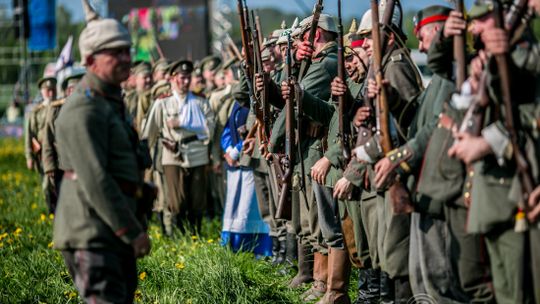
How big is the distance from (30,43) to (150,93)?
1420 centimetres

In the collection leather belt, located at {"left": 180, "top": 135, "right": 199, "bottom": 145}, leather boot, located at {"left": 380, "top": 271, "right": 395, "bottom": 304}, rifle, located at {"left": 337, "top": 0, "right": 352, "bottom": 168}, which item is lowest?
leather boot, located at {"left": 380, "top": 271, "right": 395, "bottom": 304}

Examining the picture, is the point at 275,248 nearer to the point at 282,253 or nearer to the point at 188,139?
the point at 282,253

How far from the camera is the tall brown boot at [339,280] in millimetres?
7633

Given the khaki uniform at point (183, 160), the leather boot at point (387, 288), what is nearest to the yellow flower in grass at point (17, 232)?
the khaki uniform at point (183, 160)

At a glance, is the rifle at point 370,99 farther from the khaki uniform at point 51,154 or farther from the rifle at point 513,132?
the khaki uniform at point 51,154

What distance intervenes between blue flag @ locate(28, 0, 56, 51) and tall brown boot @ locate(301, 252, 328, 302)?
19.2 meters

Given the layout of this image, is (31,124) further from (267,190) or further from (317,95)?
(317,95)

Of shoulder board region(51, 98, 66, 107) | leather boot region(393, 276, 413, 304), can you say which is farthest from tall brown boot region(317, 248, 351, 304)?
shoulder board region(51, 98, 66, 107)

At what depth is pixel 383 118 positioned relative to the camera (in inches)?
236

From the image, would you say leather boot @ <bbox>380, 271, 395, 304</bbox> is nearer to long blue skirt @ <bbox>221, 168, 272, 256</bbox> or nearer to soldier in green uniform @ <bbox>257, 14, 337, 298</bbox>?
soldier in green uniform @ <bbox>257, 14, 337, 298</bbox>

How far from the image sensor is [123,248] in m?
5.55

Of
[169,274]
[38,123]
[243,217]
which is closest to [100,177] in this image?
[169,274]

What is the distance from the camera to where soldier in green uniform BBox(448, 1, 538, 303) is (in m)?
4.84

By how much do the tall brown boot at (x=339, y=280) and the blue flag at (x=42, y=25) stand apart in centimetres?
2001
